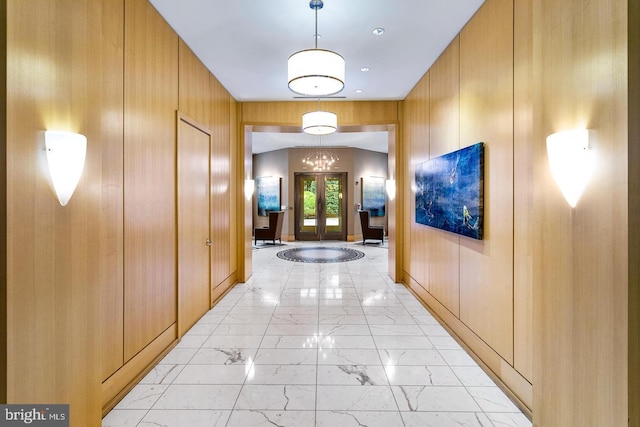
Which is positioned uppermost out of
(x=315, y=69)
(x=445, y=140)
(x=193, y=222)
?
(x=315, y=69)

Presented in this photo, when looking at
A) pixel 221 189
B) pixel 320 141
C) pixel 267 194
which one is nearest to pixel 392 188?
pixel 221 189

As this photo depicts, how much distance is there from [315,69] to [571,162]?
6.77ft

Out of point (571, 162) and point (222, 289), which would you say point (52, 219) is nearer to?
point (571, 162)

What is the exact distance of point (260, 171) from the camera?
13266 millimetres

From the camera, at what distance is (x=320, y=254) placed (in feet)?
31.3

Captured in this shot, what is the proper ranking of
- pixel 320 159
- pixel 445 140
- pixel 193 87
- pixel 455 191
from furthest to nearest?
pixel 320 159 → pixel 193 87 → pixel 445 140 → pixel 455 191

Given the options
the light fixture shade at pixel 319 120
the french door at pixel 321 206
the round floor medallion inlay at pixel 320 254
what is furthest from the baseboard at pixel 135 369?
the french door at pixel 321 206

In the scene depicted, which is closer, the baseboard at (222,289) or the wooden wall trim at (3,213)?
the wooden wall trim at (3,213)

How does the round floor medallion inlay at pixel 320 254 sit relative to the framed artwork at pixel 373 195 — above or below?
below

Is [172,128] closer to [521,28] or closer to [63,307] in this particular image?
[63,307]

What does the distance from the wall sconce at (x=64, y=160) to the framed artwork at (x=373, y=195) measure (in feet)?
37.7

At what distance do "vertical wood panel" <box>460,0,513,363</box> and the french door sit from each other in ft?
30.7

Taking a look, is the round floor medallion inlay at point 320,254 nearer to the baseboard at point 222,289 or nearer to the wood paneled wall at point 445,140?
the baseboard at point 222,289

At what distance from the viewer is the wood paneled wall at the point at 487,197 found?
2521mm
